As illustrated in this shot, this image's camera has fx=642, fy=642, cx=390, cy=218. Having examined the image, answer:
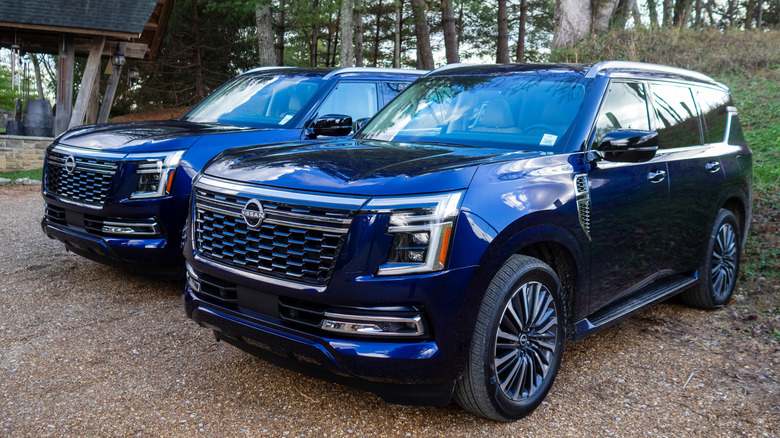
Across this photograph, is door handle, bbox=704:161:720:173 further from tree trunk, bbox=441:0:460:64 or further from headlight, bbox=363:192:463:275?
tree trunk, bbox=441:0:460:64

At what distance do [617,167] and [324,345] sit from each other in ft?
6.98

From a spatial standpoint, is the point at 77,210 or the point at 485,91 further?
the point at 77,210

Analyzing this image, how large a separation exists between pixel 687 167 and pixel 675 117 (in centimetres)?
39

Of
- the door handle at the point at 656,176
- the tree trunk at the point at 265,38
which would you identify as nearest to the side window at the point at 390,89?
the door handle at the point at 656,176

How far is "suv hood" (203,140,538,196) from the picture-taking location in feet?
9.52

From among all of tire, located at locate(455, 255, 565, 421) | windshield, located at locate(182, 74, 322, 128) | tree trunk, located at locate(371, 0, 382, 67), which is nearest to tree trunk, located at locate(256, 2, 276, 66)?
tree trunk, located at locate(371, 0, 382, 67)

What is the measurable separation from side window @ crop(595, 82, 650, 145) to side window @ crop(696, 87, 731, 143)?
1002 mm

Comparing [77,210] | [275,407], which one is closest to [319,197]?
[275,407]

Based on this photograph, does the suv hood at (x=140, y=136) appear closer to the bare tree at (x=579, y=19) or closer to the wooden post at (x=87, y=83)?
the wooden post at (x=87, y=83)

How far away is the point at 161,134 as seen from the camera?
5332 millimetres

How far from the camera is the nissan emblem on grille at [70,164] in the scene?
5.26 m

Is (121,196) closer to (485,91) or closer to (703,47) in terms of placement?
(485,91)

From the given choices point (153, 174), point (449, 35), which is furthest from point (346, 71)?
point (449, 35)

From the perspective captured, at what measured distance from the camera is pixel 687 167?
4582 mm
